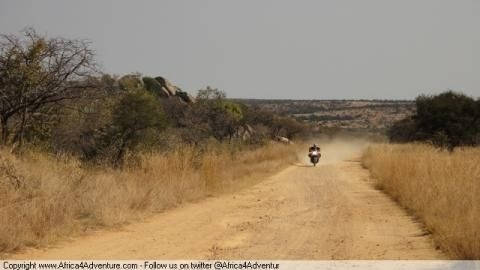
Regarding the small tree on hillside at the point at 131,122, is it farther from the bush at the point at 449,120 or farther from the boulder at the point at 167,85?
the bush at the point at 449,120

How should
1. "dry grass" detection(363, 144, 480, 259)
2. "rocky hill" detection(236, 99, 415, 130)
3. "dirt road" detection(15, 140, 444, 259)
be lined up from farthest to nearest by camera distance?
"rocky hill" detection(236, 99, 415, 130)
"dirt road" detection(15, 140, 444, 259)
"dry grass" detection(363, 144, 480, 259)

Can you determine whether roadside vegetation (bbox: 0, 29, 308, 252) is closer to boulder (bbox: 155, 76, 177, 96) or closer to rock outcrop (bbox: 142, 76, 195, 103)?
rock outcrop (bbox: 142, 76, 195, 103)

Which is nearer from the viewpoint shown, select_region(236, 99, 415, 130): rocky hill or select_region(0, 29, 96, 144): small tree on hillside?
select_region(0, 29, 96, 144): small tree on hillside

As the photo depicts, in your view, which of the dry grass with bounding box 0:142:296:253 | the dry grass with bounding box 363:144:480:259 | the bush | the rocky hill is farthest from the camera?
the rocky hill

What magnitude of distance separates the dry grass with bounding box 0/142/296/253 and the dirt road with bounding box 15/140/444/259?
0.38 m

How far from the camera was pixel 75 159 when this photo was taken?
14.6 m

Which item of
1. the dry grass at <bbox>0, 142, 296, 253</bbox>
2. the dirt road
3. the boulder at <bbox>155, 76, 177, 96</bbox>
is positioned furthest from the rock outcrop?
the dirt road

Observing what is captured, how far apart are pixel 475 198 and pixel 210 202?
21.4 ft

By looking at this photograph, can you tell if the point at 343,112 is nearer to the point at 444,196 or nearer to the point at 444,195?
the point at 444,195

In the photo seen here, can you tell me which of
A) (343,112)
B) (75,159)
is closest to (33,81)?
(75,159)

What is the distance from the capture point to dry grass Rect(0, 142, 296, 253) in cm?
919

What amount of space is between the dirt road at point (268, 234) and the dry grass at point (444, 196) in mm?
298

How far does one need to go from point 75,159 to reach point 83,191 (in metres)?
3.06

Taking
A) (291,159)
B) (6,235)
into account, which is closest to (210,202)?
(6,235)
